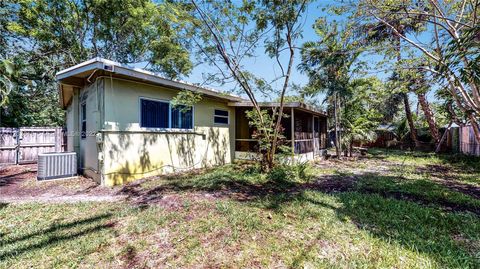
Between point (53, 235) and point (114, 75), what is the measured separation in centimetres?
429

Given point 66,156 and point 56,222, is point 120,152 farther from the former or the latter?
point 56,222

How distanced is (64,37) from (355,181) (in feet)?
54.4

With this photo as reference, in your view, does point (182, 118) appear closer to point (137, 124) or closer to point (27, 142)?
point (137, 124)

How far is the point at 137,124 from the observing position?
22.9 ft

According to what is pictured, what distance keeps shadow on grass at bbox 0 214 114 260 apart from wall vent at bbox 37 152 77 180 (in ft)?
13.3

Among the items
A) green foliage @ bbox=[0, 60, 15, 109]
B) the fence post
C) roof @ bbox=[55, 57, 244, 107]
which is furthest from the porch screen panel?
the fence post

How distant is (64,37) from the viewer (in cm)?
1337

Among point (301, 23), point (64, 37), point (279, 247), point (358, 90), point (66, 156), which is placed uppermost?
point (64, 37)

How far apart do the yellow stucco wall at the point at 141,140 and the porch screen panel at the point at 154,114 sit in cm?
17

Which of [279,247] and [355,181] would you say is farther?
[355,181]

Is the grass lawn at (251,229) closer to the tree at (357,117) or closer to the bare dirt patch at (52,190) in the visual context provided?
the bare dirt patch at (52,190)

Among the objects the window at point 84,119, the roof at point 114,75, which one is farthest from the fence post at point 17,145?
the window at point 84,119

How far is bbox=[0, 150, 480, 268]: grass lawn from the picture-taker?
2.85m

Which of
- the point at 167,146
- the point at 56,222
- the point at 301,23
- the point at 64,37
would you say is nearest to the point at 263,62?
the point at 301,23
